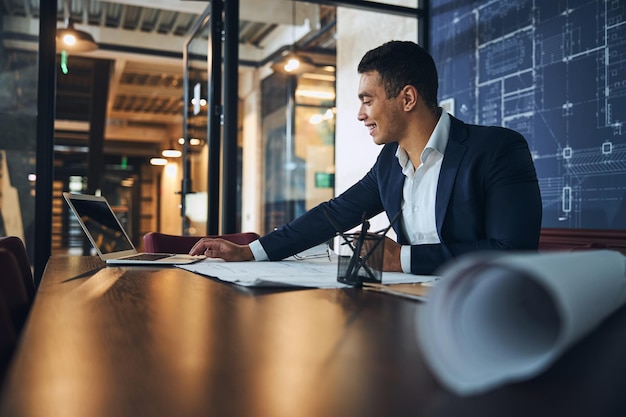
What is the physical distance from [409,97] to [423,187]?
0.37 meters

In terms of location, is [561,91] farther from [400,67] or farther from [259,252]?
[259,252]

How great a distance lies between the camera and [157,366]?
1.70ft

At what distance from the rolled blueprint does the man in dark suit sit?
0.99 meters

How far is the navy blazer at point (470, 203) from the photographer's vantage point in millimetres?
1592

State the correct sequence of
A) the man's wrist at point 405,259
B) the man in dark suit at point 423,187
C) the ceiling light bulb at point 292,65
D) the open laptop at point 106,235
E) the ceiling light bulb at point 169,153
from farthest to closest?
the ceiling light bulb at point 169,153 → the ceiling light bulb at point 292,65 → the open laptop at point 106,235 → the man in dark suit at point 423,187 → the man's wrist at point 405,259

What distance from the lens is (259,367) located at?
1.71 feet

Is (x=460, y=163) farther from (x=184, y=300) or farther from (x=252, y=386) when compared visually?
(x=252, y=386)

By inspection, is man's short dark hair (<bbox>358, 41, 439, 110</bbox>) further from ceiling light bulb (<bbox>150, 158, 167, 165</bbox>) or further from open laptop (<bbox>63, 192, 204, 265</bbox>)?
ceiling light bulb (<bbox>150, 158, 167, 165</bbox>)

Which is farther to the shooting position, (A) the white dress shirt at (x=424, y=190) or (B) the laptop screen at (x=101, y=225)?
(A) the white dress shirt at (x=424, y=190)

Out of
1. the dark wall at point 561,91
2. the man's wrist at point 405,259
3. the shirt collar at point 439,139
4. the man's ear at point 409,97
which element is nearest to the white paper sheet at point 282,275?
the man's wrist at point 405,259

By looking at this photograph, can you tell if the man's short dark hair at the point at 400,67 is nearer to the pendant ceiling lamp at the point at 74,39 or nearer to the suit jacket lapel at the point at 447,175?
the suit jacket lapel at the point at 447,175

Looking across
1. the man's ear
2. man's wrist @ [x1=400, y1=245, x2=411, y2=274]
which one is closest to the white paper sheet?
man's wrist @ [x1=400, y1=245, x2=411, y2=274]

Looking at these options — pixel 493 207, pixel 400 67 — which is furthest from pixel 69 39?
pixel 493 207

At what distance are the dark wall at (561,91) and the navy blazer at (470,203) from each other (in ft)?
5.08
